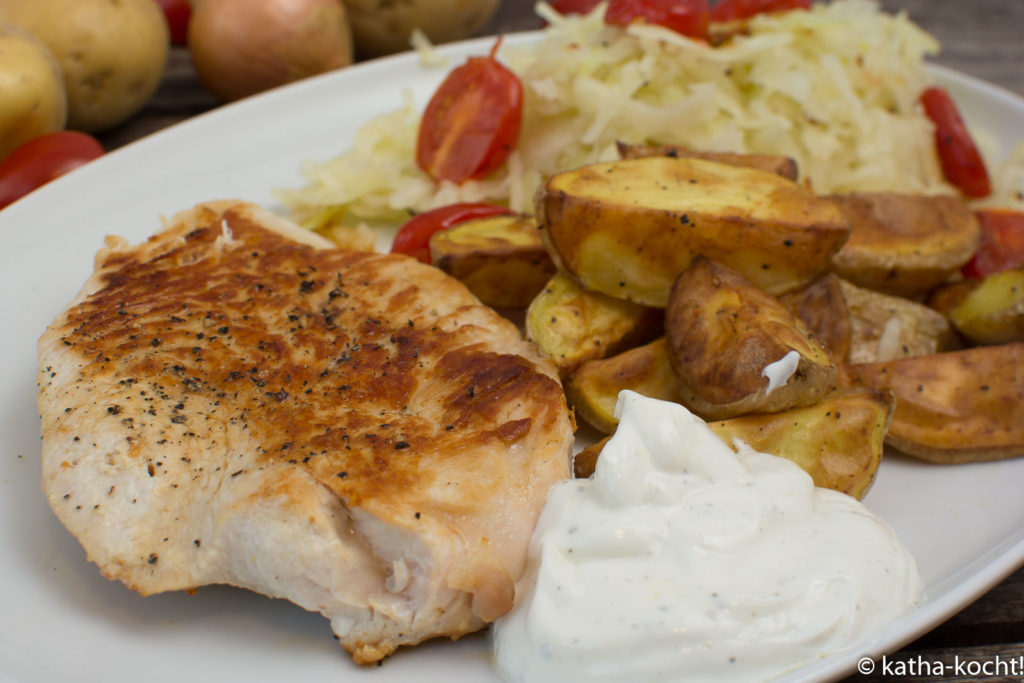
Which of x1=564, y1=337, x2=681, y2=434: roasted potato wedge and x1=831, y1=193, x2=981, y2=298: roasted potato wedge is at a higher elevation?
x1=831, y1=193, x2=981, y2=298: roasted potato wedge

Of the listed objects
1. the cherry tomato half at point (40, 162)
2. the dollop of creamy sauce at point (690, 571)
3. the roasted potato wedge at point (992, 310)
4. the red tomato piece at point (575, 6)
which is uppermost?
the dollop of creamy sauce at point (690, 571)

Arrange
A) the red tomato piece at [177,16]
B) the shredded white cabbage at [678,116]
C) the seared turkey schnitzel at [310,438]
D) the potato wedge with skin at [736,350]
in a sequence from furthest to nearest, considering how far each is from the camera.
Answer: the red tomato piece at [177,16], the shredded white cabbage at [678,116], the potato wedge with skin at [736,350], the seared turkey schnitzel at [310,438]

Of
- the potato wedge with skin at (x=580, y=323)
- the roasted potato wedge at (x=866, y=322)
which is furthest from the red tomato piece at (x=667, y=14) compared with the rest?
the potato wedge with skin at (x=580, y=323)

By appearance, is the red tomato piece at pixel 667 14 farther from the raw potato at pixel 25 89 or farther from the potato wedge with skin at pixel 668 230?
the raw potato at pixel 25 89

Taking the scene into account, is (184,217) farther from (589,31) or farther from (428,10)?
(428,10)

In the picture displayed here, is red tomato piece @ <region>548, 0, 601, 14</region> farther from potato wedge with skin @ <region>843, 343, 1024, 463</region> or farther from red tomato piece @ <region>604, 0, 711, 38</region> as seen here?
potato wedge with skin @ <region>843, 343, 1024, 463</region>

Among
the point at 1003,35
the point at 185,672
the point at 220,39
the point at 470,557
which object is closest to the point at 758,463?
the point at 470,557

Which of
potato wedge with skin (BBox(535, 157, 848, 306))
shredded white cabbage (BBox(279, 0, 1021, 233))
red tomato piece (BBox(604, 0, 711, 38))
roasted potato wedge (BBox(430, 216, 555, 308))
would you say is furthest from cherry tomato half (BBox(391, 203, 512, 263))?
red tomato piece (BBox(604, 0, 711, 38))
